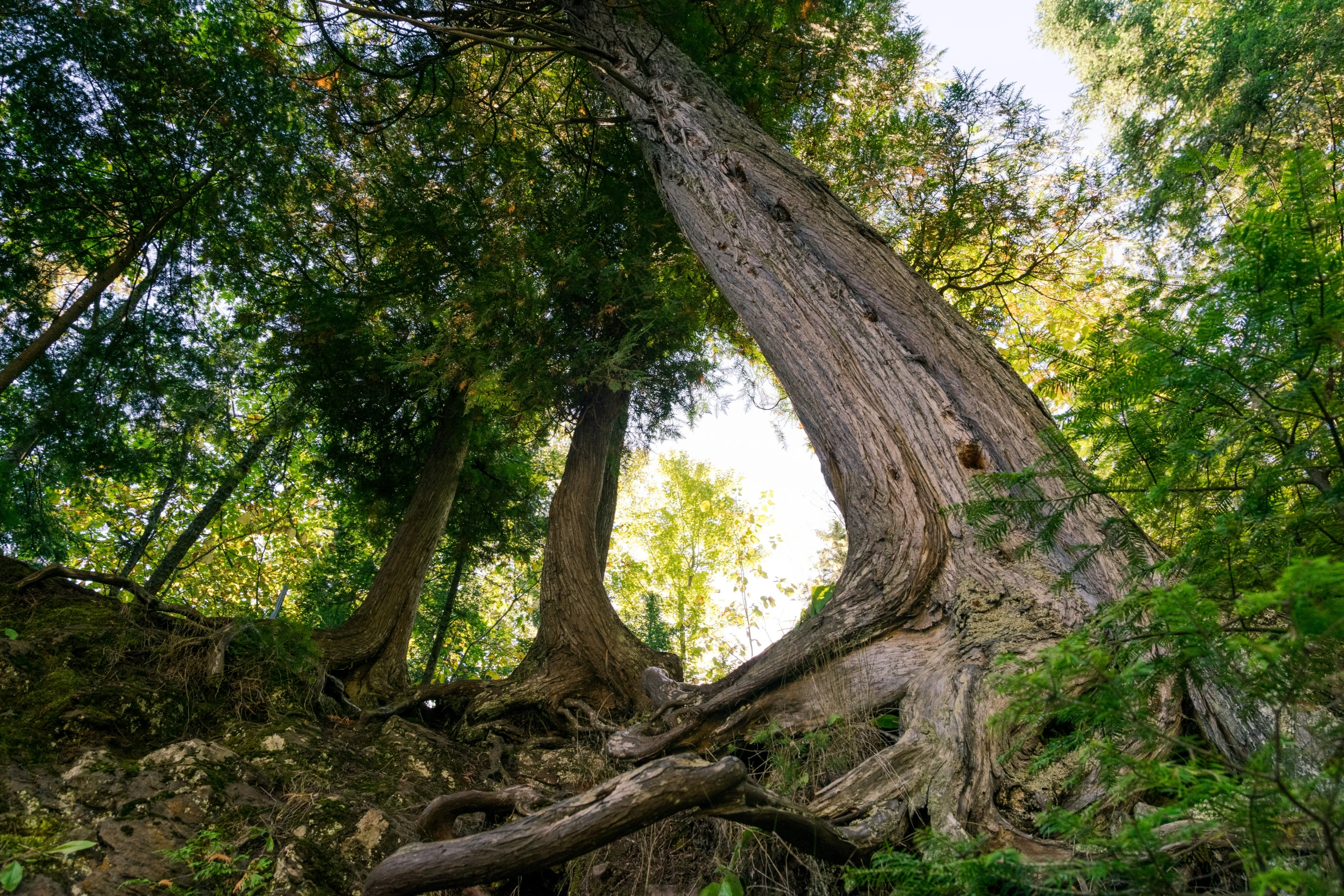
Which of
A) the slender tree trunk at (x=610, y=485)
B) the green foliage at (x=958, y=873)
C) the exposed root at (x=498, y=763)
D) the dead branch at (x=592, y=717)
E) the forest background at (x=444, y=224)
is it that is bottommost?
the green foliage at (x=958, y=873)

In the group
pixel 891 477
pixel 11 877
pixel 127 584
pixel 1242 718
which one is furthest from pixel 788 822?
pixel 127 584

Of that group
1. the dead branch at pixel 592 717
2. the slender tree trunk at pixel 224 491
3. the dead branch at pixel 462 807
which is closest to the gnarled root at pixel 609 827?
the dead branch at pixel 462 807

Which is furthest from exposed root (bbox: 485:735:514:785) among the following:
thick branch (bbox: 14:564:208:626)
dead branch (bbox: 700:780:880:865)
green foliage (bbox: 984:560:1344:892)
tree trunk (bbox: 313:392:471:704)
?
green foliage (bbox: 984:560:1344:892)

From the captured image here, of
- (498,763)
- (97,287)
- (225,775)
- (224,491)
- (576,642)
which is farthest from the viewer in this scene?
(224,491)

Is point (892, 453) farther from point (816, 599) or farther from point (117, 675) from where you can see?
point (117, 675)

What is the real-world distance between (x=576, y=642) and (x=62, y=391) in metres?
5.21

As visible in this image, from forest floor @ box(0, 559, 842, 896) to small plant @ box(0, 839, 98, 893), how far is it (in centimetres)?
1

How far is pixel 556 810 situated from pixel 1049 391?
192 cm

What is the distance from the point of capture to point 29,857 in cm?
206

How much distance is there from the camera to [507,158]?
293 inches

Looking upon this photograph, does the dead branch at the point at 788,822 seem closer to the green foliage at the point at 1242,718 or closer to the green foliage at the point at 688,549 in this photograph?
the green foliage at the point at 1242,718

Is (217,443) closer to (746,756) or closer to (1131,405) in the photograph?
(746,756)

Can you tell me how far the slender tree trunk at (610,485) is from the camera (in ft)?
22.8

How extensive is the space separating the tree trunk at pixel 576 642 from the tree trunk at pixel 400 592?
46.7 inches
